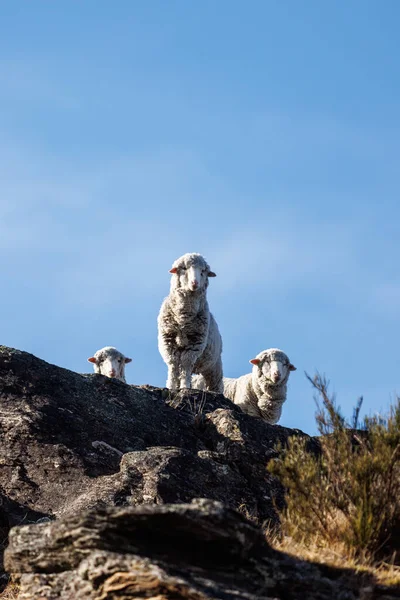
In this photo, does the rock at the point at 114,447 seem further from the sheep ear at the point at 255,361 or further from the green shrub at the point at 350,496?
the sheep ear at the point at 255,361

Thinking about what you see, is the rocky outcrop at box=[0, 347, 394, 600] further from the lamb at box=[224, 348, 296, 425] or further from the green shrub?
the lamb at box=[224, 348, 296, 425]

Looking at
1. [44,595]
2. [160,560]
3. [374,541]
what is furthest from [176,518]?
[374,541]

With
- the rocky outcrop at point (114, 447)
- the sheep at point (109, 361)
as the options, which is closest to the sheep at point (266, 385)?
the sheep at point (109, 361)

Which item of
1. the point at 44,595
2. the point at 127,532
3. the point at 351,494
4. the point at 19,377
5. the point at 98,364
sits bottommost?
the point at 44,595

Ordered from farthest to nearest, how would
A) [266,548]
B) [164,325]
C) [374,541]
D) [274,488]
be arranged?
[164,325], [274,488], [374,541], [266,548]

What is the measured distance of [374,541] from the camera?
699 cm

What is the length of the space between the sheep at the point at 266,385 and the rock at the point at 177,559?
10.8 metres

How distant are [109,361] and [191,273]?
2269 mm

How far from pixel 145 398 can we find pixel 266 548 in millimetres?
5422

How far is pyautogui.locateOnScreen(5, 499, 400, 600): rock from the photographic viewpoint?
595 cm

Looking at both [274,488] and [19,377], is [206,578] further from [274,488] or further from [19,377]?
[19,377]

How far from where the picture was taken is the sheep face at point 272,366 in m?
17.2

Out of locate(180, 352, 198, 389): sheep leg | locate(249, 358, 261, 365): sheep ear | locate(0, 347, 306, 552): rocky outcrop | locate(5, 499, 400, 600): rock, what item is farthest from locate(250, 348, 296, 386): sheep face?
locate(5, 499, 400, 600): rock

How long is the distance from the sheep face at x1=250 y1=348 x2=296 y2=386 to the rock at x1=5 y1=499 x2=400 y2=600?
10.7 metres
